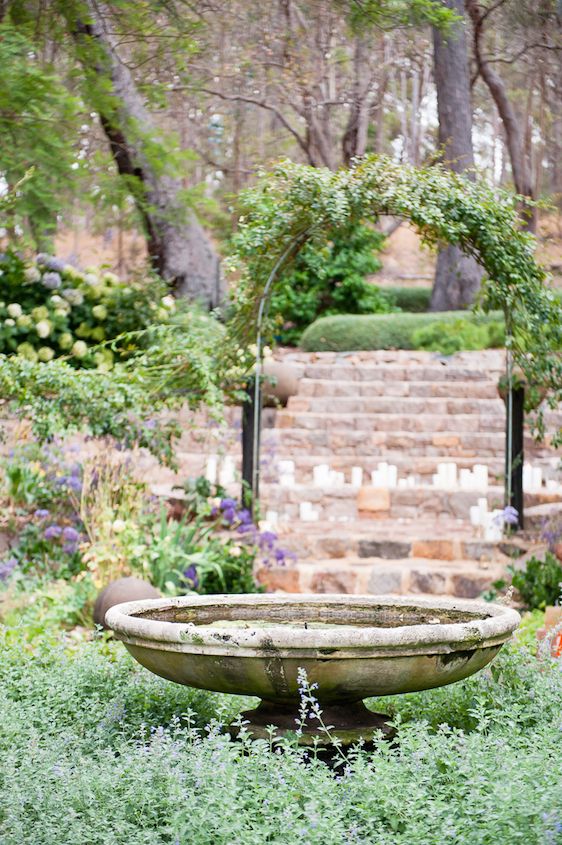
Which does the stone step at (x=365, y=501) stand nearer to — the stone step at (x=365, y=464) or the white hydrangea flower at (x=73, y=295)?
the stone step at (x=365, y=464)

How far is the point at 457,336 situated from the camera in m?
12.9

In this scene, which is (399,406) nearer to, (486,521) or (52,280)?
(486,521)

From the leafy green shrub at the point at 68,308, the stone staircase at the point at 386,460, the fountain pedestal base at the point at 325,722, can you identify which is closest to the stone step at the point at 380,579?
the stone staircase at the point at 386,460

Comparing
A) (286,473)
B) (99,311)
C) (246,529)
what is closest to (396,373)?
(286,473)

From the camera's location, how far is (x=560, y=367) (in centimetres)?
703

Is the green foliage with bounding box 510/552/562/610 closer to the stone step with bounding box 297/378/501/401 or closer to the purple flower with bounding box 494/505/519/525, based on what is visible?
the purple flower with bounding box 494/505/519/525

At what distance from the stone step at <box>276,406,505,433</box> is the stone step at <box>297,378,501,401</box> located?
2.19 feet

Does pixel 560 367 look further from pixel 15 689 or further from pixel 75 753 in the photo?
pixel 75 753

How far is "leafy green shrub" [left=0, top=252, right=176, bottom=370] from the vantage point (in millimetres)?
9523

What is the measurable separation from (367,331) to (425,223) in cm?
689

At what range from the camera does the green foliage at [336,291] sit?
15.7 m

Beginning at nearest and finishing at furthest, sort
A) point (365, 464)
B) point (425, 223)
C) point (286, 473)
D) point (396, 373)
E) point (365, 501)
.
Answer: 1. point (425, 223)
2. point (365, 501)
3. point (286, 473)
4. point (365, 464)
5. point (396, 373)

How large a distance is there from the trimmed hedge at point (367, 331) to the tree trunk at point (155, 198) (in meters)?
1.77

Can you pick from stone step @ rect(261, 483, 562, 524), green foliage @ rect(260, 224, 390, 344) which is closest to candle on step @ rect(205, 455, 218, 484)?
stone step @ rect(261, 483, 562, 524)
